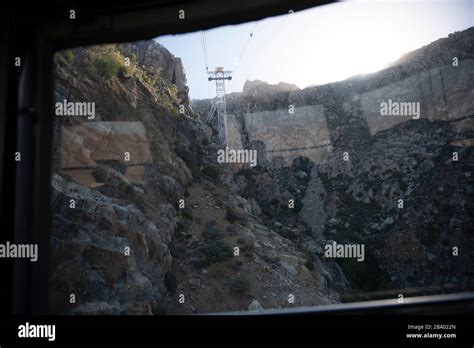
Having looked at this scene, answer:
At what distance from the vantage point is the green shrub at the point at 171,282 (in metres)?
8.01

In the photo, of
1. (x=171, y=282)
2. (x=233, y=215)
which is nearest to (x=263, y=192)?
(x=233, y=215)

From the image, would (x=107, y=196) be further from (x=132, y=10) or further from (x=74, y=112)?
(x=132, y=10)

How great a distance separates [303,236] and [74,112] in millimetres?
6294

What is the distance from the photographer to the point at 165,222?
9391mm

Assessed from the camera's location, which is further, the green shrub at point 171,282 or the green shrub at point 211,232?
the green shrub at point 211,232

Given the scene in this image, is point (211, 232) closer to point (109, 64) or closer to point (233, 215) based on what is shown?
point (233, 215)

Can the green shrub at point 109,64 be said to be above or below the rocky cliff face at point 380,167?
above

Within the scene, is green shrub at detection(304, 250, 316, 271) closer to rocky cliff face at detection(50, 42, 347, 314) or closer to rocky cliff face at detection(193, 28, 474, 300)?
rocky cliff face at detection(50, 42, 347, 314)

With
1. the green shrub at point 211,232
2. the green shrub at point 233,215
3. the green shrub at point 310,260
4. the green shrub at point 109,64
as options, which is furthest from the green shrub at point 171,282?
the green shrub at point 109,64

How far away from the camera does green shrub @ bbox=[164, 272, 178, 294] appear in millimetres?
8008

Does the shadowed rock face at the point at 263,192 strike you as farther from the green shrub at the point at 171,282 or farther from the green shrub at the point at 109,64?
the green shrub at the point at 109,64

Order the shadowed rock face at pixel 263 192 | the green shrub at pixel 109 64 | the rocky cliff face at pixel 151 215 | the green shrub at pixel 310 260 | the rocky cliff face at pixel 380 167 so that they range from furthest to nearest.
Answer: the green shrub at pixel 310 260, the green shrub at pixel 109 64, the rocky cliff face at pixel 380 167, the shadowed rock face at pixel 263 192, the rocky cliff face at pixel 151 215

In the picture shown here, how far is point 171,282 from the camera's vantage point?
8.12m

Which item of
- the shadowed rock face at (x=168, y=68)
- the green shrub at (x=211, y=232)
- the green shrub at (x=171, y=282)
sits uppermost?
the shadowed rock face at (x=168, y=68)
